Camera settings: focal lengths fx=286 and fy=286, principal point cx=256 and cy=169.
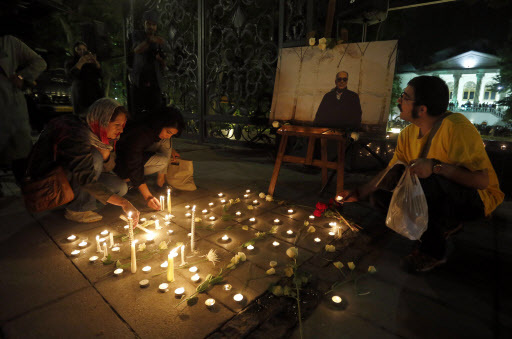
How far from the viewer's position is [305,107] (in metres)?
4.80

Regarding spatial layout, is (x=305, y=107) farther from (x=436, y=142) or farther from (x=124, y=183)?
(x=124, y=183)

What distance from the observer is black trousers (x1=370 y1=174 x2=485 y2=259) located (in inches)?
89.7

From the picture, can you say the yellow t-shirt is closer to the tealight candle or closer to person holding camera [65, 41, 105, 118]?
the tealight candle

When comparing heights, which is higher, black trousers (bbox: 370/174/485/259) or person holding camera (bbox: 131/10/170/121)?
person holding camera (bbox: 131/10/170/121)

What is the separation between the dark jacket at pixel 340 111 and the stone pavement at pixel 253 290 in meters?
1.68

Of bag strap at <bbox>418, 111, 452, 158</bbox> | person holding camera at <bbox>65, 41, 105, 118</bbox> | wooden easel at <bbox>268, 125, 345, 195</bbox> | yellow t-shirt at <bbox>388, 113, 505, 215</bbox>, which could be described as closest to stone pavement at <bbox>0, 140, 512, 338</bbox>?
yellow t-shirt at <bbox>388, 113, 505, 215</bbox>

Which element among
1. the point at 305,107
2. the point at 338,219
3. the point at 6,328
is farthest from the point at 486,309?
the point at 305,107

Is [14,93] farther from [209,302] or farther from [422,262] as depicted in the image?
[422,262]

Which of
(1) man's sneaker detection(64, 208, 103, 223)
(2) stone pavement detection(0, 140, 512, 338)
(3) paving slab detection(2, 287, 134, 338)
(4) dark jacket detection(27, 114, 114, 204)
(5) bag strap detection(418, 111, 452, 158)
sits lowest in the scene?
(3) paving slab detection(2, 287, 134, 338)

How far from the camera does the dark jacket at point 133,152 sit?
3.33 metres

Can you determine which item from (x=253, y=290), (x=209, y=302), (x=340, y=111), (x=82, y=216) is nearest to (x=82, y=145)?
(x=82, y=216)

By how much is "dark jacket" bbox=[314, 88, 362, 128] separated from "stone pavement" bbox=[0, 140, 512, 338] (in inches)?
66.3

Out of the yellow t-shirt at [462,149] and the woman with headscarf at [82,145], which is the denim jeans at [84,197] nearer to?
the woman with headscarf at [82,145]

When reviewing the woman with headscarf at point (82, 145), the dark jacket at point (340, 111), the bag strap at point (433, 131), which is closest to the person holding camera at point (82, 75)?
the woman with headscarf at point (82, 145)
